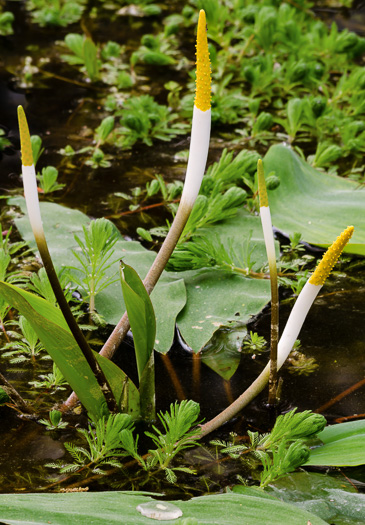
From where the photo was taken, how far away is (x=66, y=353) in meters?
0.89

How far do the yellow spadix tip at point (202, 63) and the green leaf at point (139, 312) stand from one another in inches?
10.0

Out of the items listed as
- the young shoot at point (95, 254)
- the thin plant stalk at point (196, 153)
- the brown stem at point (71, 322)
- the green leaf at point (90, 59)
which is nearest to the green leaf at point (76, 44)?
the green leaf at point (90, 59)

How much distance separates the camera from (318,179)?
177cm

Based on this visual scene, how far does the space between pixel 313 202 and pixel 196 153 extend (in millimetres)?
855

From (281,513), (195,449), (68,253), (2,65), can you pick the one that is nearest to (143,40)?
(2,65)

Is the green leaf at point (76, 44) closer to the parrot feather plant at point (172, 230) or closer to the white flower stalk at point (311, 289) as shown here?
the parrot feather plant at point (172, 230)

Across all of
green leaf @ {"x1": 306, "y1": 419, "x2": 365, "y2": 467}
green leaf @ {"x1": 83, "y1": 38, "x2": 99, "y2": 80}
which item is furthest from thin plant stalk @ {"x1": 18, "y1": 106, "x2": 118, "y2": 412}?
green leaf @ {"x1": 83, "y1": 38, "x2": 99, "y2": 80}

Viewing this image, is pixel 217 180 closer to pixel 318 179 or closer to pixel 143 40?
pixel 318 179

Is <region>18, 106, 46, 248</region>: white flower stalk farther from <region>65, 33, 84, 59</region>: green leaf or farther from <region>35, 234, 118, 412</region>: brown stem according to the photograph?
<region>65, 33, 84, 59</region>: green leaf

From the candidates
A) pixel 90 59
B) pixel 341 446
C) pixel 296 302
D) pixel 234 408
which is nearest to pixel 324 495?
pixel 341 446

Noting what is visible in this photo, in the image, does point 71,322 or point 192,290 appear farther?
point 192,290

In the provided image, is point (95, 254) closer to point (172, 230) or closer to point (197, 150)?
point (172, 230)

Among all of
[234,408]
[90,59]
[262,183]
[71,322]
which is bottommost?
[234,408]

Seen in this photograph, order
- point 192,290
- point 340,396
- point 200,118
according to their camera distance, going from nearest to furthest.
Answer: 1. point 200,118
2. point 340,396
3. point 192,290
